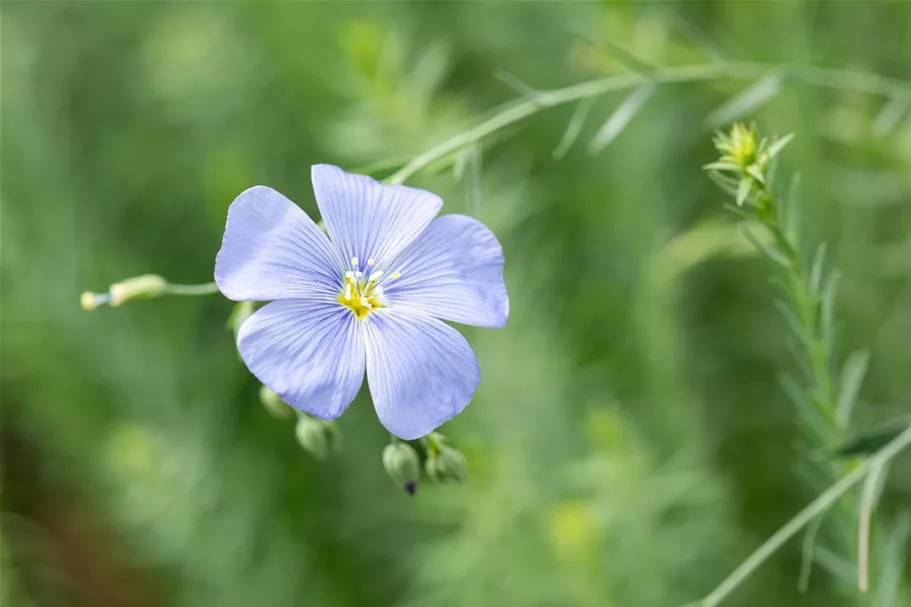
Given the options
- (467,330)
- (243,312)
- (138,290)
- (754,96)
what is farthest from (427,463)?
(467,330)

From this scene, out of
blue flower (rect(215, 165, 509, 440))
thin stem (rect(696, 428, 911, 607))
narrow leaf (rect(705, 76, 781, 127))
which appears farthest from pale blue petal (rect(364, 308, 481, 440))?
narrow leaf (rect(705, 76, 781, 127))

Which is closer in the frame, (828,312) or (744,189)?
(744,189)

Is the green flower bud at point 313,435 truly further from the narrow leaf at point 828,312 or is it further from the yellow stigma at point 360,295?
the narrow leaf at point 828,312

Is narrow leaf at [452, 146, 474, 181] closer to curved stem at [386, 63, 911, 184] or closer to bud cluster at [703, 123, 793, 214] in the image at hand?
curved stem at [386, 63, 911, 184]

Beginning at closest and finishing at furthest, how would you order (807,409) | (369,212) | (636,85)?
(369,212) < (807,409) < (636,85)

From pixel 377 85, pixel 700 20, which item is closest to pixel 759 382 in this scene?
pixel 700 20

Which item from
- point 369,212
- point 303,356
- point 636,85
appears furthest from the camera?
point 636,85

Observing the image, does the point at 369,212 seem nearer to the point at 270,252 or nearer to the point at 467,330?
the point at 270,252
